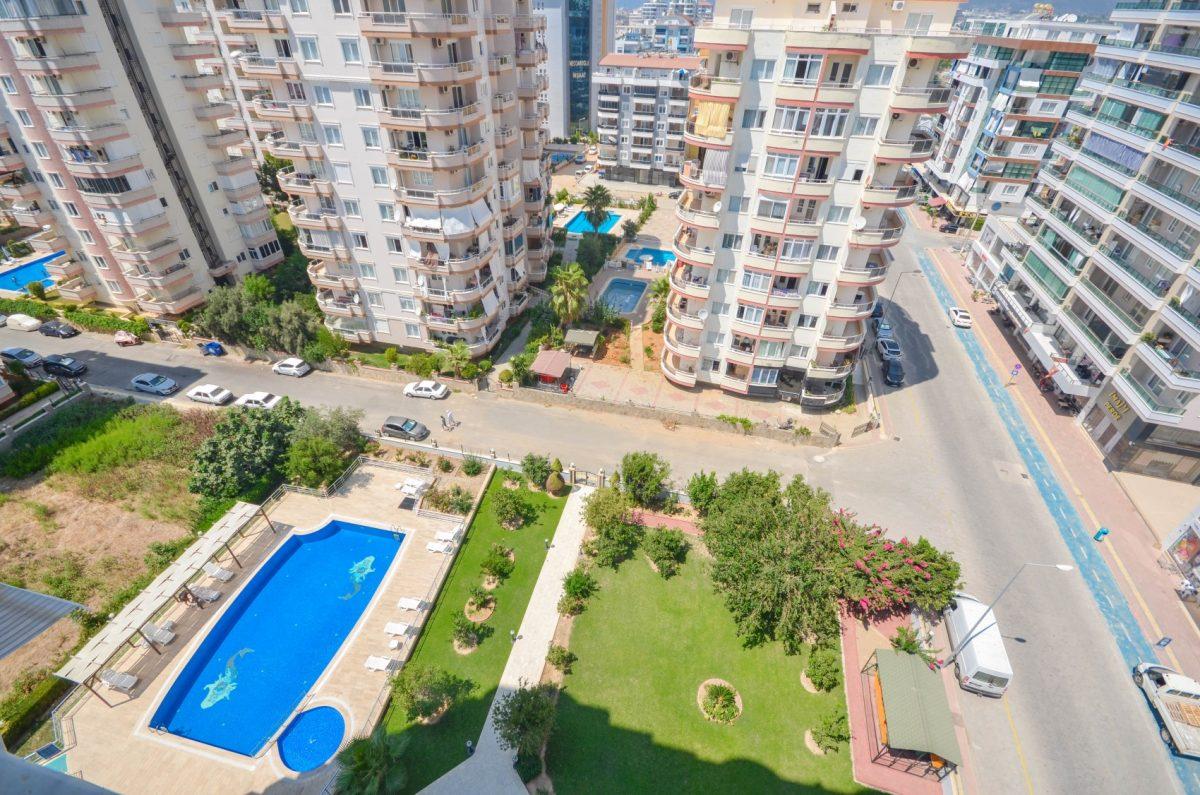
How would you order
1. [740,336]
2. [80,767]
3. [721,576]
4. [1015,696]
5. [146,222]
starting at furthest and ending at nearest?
[146,222] < [740,336] < [721,576] < [1015,696] < [80,767]

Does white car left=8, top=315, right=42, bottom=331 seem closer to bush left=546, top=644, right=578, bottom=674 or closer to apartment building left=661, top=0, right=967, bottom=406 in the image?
bush left=546, top=644, right=578, bottom=674

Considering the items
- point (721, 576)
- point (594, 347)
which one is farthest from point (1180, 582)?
point (594, 347)

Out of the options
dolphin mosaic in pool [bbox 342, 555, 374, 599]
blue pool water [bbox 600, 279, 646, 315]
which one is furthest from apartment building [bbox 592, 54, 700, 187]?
dolphin mosaic in pool [bbox 342, 555, 374, 599]

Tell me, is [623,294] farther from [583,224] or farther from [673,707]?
[673,707]

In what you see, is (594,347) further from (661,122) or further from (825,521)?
(661,122)

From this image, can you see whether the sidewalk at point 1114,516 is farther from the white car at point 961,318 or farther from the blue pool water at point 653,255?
the blue pool water at point 653,255

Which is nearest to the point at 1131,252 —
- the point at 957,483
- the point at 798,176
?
the point at 957,483
